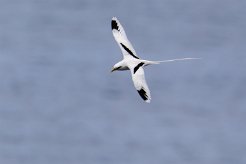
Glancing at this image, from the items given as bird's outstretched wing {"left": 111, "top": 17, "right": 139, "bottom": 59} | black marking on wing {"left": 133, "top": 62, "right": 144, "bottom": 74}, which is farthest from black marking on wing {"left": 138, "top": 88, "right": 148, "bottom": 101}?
bird's outstretched wing {"left": 111, "top": 17, "right": 139, "bottom": 59}

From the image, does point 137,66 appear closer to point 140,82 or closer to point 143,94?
point 140,82

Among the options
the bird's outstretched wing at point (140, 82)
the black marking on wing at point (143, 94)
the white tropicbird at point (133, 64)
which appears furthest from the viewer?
the white tropicbird at point (133, 64)

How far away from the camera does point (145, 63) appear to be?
35.0 m

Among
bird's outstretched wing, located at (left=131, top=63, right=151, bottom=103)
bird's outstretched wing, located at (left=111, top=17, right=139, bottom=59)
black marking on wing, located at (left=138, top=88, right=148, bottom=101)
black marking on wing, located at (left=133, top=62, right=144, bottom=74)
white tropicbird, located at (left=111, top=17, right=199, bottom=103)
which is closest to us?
black marking on wing, located at (left=138, top=88, right=148, bottom=101)

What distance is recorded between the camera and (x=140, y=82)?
1332 inches

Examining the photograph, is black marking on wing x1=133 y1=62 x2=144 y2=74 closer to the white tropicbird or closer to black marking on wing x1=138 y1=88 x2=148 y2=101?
the white tropicbird

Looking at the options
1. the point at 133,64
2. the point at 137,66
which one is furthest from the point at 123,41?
the point at 137,66

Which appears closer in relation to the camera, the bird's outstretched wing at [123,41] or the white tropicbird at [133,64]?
the white tropicbird at [133,64]

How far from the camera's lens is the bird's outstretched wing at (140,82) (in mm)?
32906

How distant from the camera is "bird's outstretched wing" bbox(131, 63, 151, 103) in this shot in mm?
32906

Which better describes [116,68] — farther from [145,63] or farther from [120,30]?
[120,30]

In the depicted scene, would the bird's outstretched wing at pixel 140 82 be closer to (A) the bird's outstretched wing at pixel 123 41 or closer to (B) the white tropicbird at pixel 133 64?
(B) the white tropicbird at pixel 133 64

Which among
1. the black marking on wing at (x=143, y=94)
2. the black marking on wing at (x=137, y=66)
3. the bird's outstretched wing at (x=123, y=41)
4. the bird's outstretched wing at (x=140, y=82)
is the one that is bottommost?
the black marking on wing at (x=143, y=94)

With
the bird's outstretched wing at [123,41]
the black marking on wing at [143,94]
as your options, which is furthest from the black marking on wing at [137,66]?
the bird's outstretched wing at [123,41]
